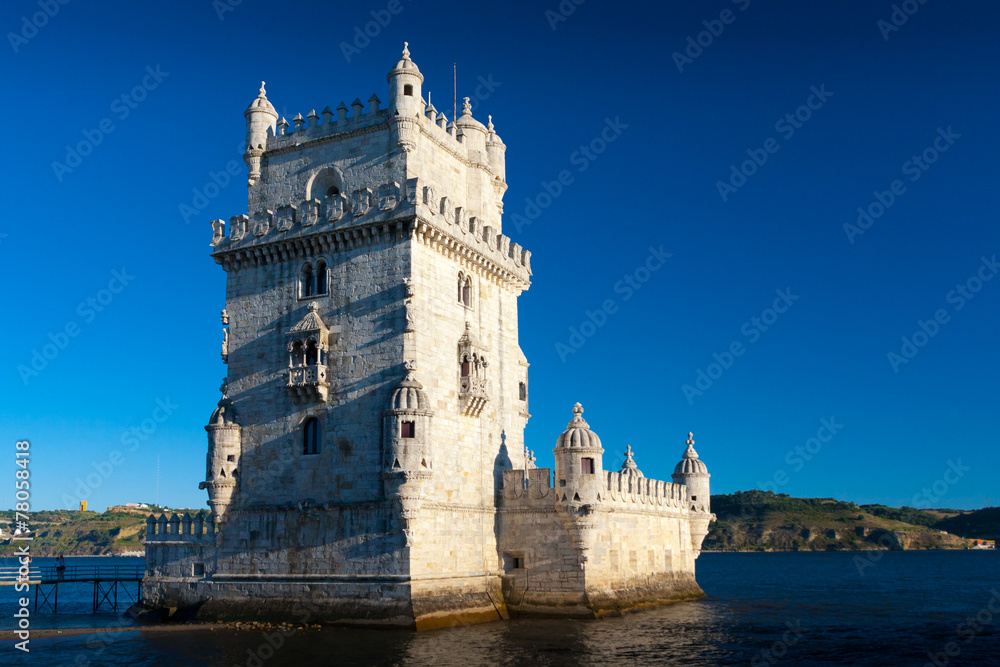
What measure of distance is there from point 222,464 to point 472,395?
451 inches

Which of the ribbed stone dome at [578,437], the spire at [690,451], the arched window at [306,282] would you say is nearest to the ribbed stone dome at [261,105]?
the arched window at [306,282]

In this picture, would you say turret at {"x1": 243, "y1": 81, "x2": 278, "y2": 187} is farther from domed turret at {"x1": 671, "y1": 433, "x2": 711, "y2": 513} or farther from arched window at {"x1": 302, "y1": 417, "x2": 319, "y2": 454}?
domed turret at {"x1": 671, "y1": 433, "x2": 711, "y2": 513}

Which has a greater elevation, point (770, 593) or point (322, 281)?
point (322, 281)

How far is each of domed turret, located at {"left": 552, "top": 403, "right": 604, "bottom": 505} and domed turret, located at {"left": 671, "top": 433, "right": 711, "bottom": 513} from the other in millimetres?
14750

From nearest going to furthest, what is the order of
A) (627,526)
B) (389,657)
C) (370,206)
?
(389,657) → (370,206) → (627,526)

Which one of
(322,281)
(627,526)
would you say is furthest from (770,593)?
(322,281)

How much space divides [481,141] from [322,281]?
1150 cm

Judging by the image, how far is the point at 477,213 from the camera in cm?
4803

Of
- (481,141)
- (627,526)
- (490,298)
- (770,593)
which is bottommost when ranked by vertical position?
(770,593)

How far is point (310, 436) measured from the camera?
42.3 m

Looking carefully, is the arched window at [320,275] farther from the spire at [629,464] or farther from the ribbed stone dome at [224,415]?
the spire at [629,464]

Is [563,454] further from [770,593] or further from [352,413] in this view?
[770,593]

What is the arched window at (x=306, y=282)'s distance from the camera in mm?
43606

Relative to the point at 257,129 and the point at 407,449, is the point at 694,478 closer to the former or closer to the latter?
the point at 407,449
